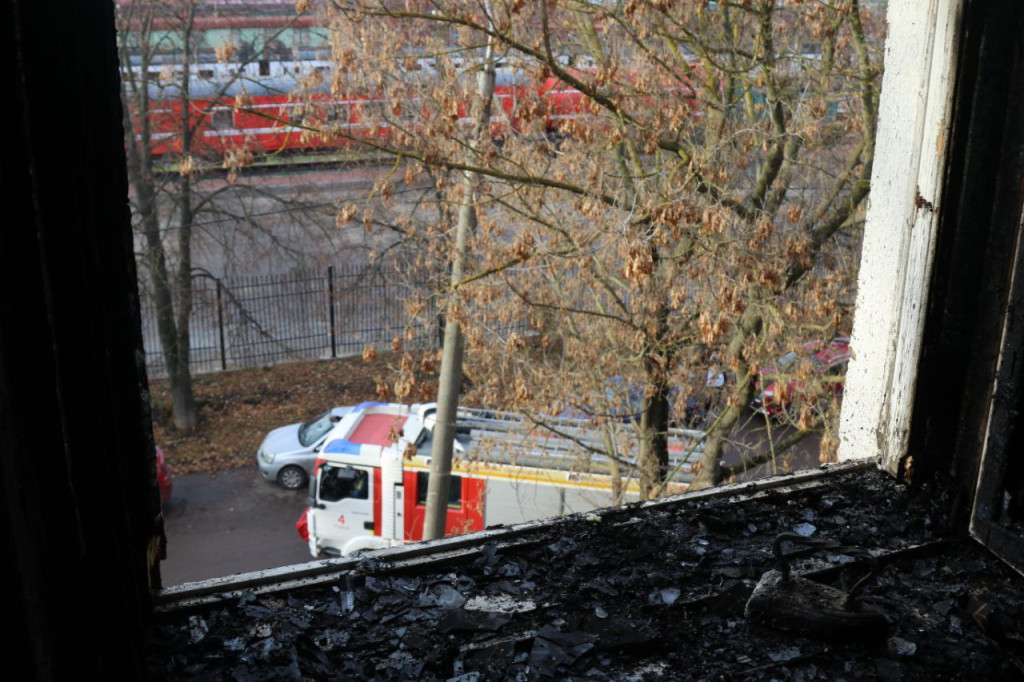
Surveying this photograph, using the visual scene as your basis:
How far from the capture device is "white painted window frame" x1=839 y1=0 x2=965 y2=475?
183cm

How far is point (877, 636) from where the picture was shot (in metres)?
1.48

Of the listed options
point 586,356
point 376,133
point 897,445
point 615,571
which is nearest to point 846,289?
point 586,356

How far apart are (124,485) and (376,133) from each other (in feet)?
28.6

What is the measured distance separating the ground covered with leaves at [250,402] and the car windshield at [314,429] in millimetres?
998

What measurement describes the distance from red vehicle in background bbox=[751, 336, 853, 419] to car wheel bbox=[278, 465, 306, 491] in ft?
21.9

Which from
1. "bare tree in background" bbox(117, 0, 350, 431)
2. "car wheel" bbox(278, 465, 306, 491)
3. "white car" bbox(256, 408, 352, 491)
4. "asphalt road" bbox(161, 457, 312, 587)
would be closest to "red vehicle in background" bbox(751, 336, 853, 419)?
"asphalt road" bbox(161, 457, 312, 587)

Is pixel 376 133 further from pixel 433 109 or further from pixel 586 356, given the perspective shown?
pixel 586 356

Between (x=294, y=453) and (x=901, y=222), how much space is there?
11.3 metres

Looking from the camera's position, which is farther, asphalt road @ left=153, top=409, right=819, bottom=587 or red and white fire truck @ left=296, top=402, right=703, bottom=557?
asphalt road @ left=153, top=409, right=819, bottom=587

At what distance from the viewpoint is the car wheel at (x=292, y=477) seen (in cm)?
1244

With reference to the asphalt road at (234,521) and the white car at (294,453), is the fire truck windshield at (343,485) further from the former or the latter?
the white car at (294,453)

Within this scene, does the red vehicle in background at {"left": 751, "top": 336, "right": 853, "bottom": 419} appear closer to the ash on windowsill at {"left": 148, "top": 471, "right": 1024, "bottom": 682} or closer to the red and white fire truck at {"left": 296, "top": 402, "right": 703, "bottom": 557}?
the red and white fire truck at {"left": 296, "top": 402, "right": 703, "bottom": 557}

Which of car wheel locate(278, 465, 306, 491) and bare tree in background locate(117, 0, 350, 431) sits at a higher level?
bare tree in background locate(117, 0, 350, 431)

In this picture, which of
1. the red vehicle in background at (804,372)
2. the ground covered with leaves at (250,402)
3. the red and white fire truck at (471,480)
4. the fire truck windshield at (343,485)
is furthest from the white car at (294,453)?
the red vehicle in background at (804,372)
